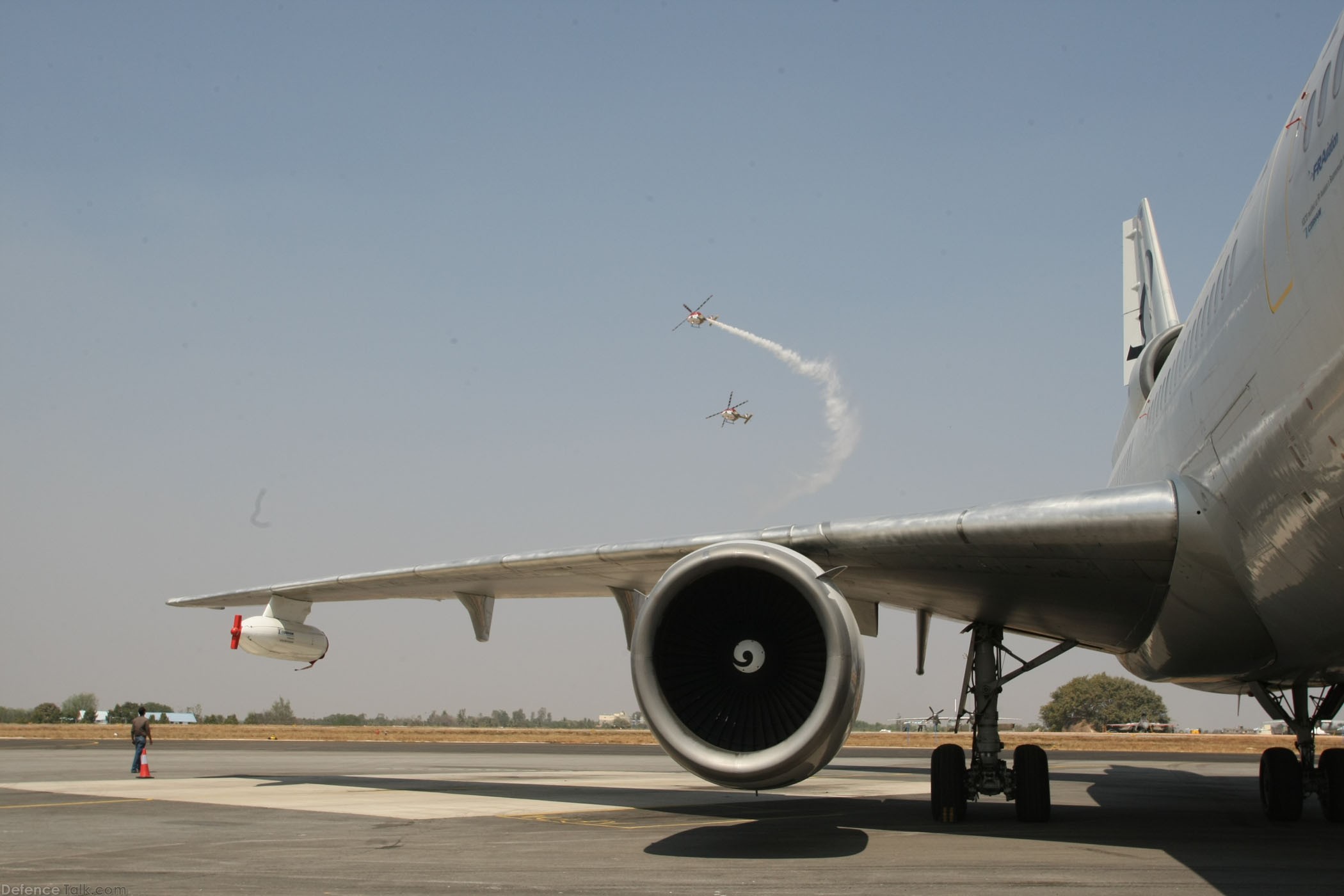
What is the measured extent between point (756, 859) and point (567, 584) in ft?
17.6

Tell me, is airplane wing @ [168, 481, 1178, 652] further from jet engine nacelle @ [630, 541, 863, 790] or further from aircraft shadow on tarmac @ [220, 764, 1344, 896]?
aircraft shadow on tarmac @ [220, 764, 1344, 896]

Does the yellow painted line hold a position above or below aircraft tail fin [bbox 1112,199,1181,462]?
below

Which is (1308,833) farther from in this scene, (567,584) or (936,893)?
(567,584)

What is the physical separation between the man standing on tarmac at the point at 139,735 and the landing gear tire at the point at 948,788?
12760 millimetres

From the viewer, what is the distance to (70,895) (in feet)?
19.6

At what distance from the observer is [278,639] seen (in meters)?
14.5

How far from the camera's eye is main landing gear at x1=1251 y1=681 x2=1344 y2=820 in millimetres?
12219

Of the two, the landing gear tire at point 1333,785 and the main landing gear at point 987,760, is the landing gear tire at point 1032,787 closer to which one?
the main landing gear at point 987,760

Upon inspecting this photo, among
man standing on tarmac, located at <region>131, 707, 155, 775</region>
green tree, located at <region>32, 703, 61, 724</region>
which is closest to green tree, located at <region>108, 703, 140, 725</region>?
green tree, located at <region>32, 703, 61, 724</region>

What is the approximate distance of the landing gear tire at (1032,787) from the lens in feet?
36.1

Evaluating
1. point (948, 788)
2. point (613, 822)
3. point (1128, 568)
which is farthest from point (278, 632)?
point (1128, 568)

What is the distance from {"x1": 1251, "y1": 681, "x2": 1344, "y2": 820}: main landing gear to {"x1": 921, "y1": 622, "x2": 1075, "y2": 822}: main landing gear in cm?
277

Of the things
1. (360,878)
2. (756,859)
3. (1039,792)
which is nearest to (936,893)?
(756,859)

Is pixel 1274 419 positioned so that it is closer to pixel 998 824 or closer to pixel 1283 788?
pixel 998 824
